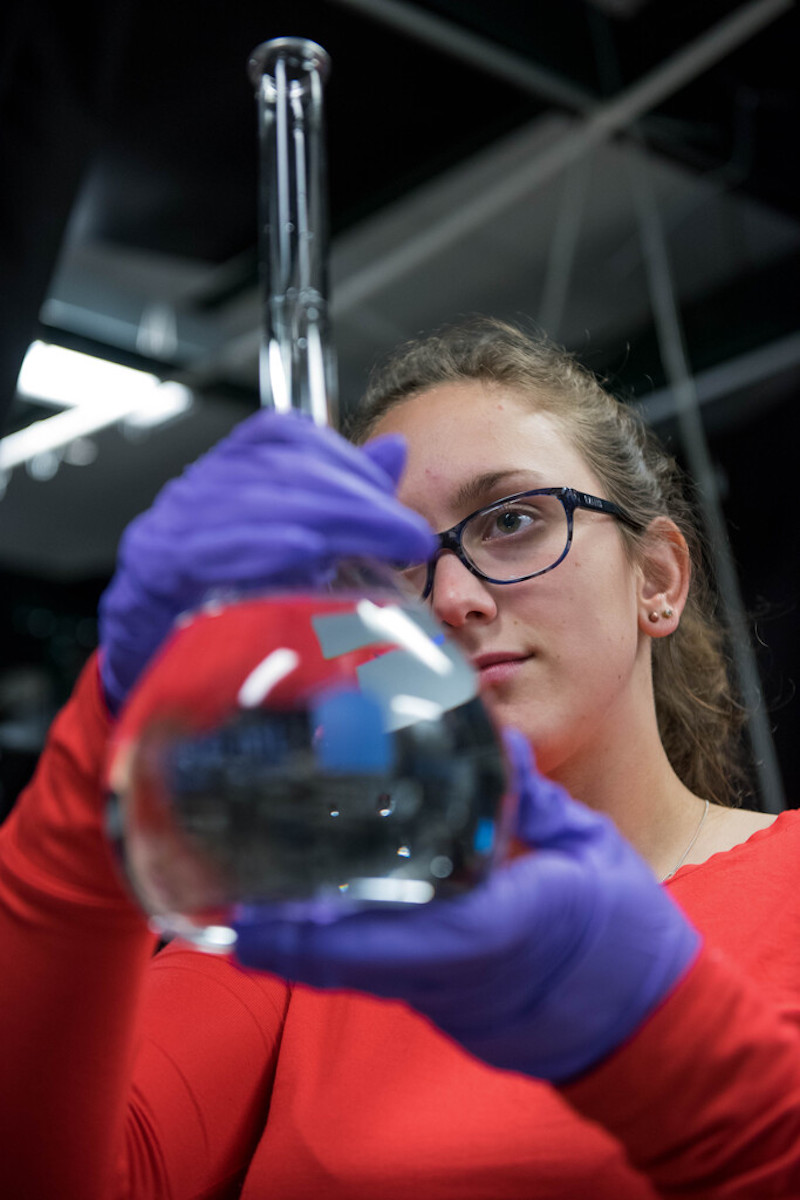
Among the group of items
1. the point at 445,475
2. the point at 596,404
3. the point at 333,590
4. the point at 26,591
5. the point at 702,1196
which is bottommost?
the point at 702,1196

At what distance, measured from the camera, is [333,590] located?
0.56m

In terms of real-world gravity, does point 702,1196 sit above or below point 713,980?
below

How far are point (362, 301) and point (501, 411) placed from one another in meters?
1.91

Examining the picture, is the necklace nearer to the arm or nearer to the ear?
the ear

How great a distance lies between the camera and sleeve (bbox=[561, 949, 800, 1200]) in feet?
1.87

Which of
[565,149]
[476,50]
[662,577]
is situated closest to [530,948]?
[662,577]

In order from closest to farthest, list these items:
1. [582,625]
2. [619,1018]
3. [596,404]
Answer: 1. [619,1018]
2. [582,625]
3. [596,404]

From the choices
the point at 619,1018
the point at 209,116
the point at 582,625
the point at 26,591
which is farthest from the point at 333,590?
the point at 26,591

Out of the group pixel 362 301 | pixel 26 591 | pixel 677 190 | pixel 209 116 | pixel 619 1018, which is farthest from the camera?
pixel 26 591

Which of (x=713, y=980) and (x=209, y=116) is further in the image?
(x=209, y=116)

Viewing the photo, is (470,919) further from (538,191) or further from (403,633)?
(538,191)

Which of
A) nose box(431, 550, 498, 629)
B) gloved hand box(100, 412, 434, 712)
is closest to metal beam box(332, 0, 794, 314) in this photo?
nose box(431, 550, 498, 629)

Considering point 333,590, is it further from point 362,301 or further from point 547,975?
point 362,301

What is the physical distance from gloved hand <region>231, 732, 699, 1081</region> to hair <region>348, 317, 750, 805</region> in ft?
1.83
